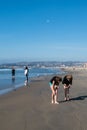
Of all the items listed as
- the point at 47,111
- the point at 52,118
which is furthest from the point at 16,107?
the point at 52,118

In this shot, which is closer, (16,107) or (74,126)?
(74,126)

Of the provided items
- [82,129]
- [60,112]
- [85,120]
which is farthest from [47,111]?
[82,129]

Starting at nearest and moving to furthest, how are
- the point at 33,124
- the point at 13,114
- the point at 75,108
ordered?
the point at 33,124, the point at 13,114, the point at 75,108

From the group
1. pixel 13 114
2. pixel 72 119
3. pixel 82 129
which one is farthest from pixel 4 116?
pixel 82 129

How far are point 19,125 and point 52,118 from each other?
177cm

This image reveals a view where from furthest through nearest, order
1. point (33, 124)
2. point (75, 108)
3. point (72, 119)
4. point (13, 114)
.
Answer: point (75, 108) < point (13, 114) < point (72, 119) < point (33, 124)

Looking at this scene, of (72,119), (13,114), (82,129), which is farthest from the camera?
(13,114)

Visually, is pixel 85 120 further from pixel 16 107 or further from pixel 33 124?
pixel 16 107

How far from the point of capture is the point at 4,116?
12.6 metres

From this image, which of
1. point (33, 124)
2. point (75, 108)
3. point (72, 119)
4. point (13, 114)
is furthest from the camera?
point (75, 108)

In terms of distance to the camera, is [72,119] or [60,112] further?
[60,112]

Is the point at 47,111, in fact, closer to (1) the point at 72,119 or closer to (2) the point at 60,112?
(2) the point at 60,112

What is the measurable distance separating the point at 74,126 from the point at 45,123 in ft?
3.68

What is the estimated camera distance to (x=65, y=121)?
38.2 feet
